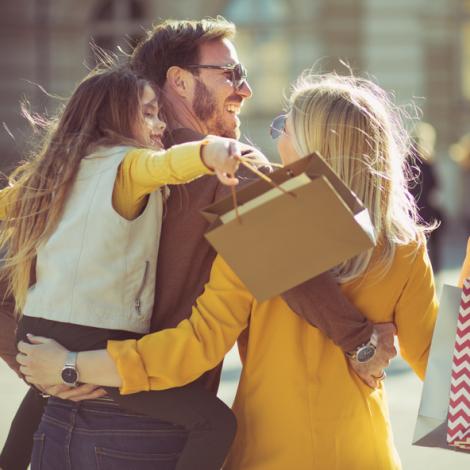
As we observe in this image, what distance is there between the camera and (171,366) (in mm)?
2670

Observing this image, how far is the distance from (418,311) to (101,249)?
2.35 ft

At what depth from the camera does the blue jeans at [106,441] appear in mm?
2785

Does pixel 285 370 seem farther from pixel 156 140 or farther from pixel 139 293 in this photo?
pixel 156 140

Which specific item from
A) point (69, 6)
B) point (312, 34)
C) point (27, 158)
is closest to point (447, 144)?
point (312, 34)

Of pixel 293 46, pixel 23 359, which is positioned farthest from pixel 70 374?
pixel 293 46

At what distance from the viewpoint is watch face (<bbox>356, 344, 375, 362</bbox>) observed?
106 inches

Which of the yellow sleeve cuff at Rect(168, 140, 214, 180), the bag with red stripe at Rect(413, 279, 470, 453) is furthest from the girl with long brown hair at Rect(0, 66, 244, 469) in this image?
the bag with red stripe at Rect(413, 279, 470, 453)

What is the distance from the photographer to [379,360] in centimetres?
271

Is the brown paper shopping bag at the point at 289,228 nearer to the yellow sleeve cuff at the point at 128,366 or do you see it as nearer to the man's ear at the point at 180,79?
the yellow sleeve cuff at the point at 128,366

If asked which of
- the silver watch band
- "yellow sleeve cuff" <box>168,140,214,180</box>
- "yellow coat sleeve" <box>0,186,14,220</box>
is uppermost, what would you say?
"yellow sleeve cuff" <box>168,140,214,180</box>

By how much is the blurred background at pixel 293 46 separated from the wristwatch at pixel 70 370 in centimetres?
2091

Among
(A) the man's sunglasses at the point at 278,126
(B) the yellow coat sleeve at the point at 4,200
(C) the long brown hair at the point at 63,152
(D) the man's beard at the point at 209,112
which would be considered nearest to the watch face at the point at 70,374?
(C) the long brown hair at the point at 63,152

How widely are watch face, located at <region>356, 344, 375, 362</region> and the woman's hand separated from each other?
0.64 m

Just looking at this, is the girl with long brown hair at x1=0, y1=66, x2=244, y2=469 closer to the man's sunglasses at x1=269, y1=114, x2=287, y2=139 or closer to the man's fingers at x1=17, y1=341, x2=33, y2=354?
the man's fingers at x1=17, y1=341, x2=33, y2=354
